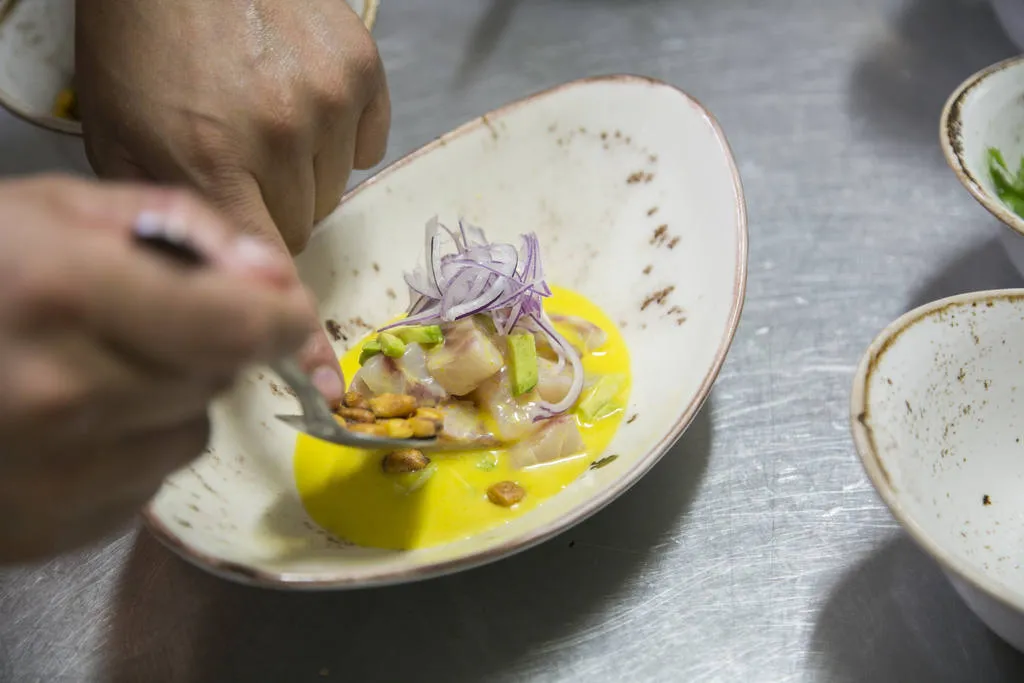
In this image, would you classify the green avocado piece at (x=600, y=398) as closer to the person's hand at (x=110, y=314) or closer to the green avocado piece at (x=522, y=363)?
the green avocado piece at (x=522, y=363)

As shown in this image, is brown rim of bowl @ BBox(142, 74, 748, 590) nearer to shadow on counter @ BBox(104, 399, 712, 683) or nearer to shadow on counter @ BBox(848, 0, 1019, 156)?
shadow on counter @ BBox(104, 399, 712, 683)

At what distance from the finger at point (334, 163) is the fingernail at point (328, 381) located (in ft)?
1.16

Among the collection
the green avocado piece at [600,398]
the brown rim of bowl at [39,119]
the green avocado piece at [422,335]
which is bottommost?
the green avocado piece at [600,398]

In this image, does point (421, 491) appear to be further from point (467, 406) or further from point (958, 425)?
point (958, 425)

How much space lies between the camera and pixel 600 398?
1.29m

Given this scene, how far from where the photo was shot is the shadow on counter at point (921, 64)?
1.80 metres

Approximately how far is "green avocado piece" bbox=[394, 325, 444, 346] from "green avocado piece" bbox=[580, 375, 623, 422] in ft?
0.78

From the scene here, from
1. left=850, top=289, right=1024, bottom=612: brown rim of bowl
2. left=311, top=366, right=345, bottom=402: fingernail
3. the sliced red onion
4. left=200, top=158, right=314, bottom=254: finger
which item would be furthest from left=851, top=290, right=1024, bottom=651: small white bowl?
left=200, top=158, right=314, bottom=254: finger

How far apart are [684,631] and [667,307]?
0.49 m

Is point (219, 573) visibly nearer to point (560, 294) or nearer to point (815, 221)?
point (560, 294)

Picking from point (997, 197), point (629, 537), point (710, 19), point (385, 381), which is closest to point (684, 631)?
point (629, 537)

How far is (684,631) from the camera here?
1088 mm

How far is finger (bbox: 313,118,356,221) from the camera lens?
3.89 feet

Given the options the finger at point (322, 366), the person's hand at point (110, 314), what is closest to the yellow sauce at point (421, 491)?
the finger at point (322, 366)
